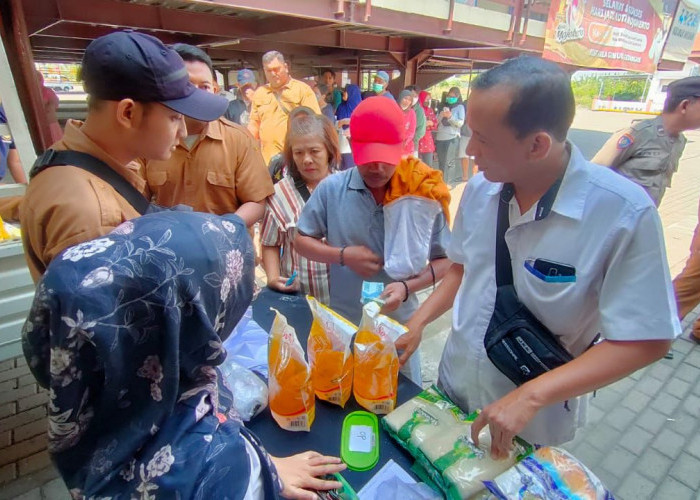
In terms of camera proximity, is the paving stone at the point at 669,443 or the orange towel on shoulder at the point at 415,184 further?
the paving stone at the point at 669,443

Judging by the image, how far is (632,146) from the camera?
8.96 ft

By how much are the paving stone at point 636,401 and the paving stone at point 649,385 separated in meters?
0.05

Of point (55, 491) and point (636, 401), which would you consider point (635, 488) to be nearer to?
point (636, 401)

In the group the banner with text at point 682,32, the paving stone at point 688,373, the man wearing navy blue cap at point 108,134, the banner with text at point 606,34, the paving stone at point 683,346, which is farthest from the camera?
the banner with text at point 682,32

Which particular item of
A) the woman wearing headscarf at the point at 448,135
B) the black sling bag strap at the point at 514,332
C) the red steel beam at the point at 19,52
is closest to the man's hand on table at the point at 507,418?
the black sling bag strap at the point at 514,332

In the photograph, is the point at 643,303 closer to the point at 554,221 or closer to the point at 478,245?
the point at 554,221

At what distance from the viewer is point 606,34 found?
26.9 ft

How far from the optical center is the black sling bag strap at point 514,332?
0.98m

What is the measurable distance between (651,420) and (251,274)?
112 inches

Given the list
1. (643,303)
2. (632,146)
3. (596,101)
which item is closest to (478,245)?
(643,303)

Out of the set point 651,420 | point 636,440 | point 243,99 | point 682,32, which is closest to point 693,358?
point 651,420

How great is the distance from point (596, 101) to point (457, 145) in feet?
104

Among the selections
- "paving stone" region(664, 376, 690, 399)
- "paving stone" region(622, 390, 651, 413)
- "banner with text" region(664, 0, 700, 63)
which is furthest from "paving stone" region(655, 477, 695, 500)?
"banner with text" region(664, 0, 700, 63)

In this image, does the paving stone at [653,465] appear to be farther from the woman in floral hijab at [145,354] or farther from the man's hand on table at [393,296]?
the woman in floral hijab at [145,354]
